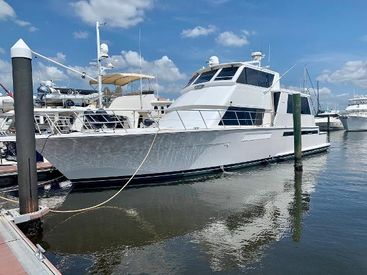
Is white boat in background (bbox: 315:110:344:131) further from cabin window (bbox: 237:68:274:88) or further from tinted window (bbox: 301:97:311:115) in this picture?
cabin window (bbox: 237:68:274:88)

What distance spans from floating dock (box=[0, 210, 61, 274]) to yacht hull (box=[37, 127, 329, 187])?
513 cm

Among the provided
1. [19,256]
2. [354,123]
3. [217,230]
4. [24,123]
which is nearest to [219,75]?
[217,230]

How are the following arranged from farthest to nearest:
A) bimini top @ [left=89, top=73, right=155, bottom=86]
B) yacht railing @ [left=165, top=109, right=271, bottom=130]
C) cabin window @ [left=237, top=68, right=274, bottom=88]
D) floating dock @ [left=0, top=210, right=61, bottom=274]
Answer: bimini top @ [left=89, top=73, right=155, bottom=86] → cabin window @ [left=237, top=68, right=274, bottom=88] → yacht railing @ [left=165, top=109, right=271, bottom=130] → floating dock @ [left=0, top=210, right=61, bottom=274]

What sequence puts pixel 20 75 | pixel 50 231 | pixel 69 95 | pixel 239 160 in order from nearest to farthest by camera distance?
1. pixel 20 75
2. pixel 50 231
3. pixel 239 160
4. pixel 69 95

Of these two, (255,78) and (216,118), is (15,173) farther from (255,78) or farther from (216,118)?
(255,78)

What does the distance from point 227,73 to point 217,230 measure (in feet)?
30.5

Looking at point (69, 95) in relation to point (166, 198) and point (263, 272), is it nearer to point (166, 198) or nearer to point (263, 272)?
point (166, 198)

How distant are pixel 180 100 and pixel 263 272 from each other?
11.4 m

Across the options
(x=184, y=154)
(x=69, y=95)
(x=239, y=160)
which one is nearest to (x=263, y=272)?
(x=184, y=154)

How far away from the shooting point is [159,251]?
23.0 ft

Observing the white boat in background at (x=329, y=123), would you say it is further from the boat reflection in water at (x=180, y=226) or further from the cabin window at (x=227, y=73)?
the boat reflection in water at (x=180, y=226)

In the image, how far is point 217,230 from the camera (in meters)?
8.10

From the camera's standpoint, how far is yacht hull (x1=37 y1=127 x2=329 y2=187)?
1135 cm

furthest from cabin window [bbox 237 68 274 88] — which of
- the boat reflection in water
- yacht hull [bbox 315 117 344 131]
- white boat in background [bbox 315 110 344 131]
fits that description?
yacht hull [bbox 315 117 344 131]
